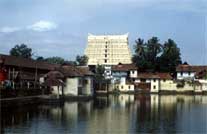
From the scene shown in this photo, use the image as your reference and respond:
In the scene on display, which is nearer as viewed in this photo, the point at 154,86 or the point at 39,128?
the point at 39,128

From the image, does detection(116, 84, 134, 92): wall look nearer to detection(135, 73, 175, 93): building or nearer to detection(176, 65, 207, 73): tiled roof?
→ detection(135, 73, 175, 93): building

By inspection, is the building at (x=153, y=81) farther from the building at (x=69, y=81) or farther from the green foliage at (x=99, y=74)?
the building at (x=69, y=81)

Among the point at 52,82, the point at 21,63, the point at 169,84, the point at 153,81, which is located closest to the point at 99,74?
the point at 153,81

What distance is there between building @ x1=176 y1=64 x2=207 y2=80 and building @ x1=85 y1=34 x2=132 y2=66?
32.9 meters

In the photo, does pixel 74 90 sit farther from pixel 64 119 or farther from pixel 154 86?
pixel 154 86

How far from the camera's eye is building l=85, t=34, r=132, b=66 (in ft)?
438

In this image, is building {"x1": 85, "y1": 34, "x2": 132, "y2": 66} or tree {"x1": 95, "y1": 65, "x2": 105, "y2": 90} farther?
building {"x1": 85, "y1": 34, "x2": 132, "y2": 66}

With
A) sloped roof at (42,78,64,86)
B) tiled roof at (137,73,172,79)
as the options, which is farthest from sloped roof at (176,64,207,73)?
sloped roof at (42,78,64,86)

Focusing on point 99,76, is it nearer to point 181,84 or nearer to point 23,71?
point 181,84

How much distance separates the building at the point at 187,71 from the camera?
9956 centimetres

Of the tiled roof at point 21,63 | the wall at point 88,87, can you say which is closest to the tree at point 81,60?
Answer: the tiled roof at point 21,63

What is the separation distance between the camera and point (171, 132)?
29.4m

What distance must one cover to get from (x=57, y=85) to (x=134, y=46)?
4434 cm

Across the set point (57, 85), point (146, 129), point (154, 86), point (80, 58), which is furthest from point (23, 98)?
point (80, 58)
